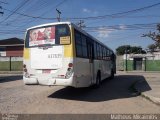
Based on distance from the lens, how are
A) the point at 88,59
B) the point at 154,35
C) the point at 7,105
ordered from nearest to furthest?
the point at 7,105 < the point at 88,59 < the point at 154,35

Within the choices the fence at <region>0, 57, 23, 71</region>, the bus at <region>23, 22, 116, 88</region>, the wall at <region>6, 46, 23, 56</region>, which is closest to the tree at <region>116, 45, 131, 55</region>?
the wall at <region>6, 46, 23, 56</region>

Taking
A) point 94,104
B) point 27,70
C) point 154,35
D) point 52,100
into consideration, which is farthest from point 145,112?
point 154,35

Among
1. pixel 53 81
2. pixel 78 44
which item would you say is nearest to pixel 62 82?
pixel 53 81

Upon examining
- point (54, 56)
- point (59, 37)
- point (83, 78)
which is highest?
point (59, 37)

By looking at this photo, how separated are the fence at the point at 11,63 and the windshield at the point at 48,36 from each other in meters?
34.0

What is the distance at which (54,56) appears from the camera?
1228 cm

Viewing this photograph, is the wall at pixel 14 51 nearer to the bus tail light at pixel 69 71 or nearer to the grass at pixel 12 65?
the grass at pixel 12 65

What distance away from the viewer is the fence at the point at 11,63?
46.4 meters

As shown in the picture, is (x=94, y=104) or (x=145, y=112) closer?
(x=145, y=112)

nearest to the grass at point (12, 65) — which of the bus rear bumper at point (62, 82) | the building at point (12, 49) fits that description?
the building at point (12, 49)

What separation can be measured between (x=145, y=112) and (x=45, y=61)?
4724 mm

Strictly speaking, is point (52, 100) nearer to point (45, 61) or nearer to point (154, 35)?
point (45, 61)

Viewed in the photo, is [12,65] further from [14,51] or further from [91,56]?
[91,56]

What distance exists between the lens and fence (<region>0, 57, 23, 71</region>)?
46406 millimetres
